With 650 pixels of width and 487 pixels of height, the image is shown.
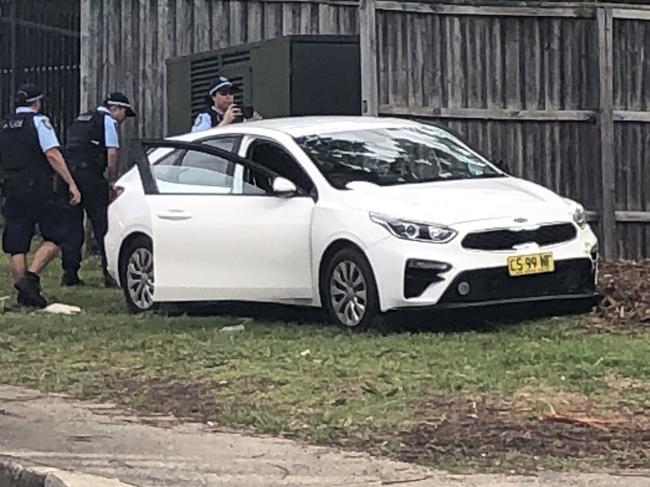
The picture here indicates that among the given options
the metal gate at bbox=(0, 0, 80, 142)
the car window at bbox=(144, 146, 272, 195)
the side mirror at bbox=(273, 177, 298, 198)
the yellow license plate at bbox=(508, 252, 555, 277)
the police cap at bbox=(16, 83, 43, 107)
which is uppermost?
the metal gate at bbox=(0, 0, 80, 142)

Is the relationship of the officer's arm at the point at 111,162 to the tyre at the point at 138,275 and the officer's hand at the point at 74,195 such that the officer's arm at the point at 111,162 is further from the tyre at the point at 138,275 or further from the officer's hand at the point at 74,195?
the tyre at the point at 138,275

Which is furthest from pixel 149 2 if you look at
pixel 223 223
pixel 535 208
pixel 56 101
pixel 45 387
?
pixel 45 387

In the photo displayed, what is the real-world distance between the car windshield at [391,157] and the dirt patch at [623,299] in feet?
3.97

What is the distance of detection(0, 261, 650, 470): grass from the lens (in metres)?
7.08

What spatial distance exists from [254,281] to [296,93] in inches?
171

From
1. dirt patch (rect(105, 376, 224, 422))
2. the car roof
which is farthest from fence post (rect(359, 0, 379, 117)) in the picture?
dirt patch (rect(105, 376, 224, 422))

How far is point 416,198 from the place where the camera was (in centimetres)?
1041

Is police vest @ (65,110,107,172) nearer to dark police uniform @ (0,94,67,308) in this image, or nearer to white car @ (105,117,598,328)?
dark police uniform @ (0,94,67,308)

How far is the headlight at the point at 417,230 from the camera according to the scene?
1005 centimetres

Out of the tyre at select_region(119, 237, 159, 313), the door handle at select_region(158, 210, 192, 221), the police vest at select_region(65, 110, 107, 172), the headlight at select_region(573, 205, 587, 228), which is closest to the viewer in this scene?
the headlight at select_region(573, 205, 587, 228)

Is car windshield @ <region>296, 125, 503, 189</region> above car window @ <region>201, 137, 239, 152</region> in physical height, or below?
below

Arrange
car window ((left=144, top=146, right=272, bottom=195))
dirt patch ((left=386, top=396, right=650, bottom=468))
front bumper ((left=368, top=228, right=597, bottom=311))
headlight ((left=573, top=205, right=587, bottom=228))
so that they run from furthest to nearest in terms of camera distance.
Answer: car window ((left=144, top=146, right=272, bottom=195)) < headlight ((left=573, top=205, right=587, bottom=228)) < front bumper ((left=368, top=228, right=597, bottom=311)) < dirt patch ((left=386, top=396, right=650, bottom=468))

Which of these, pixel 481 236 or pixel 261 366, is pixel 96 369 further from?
pixel 481 236

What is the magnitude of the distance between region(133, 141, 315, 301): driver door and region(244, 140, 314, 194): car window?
109 millimetres
